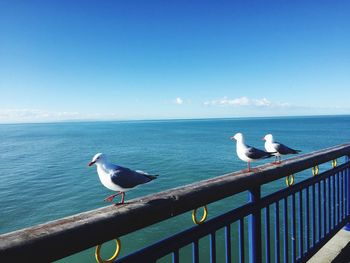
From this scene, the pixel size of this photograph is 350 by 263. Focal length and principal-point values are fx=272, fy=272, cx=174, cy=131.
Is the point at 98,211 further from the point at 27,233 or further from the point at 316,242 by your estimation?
the point at 316,242

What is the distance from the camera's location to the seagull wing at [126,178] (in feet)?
7.47

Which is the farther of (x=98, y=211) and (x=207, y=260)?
(x=207, y=260)

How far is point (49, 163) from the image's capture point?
33.0m

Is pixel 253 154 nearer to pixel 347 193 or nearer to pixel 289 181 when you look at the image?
pixel 289 181

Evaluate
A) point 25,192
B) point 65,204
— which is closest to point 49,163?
point 25,192

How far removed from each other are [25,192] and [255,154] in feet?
69.1

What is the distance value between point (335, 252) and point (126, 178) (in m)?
2.79

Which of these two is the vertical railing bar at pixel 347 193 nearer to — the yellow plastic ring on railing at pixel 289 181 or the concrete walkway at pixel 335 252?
the concrete walkway at pixel 335 252

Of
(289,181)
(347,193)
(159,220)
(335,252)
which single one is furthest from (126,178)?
(347,193)

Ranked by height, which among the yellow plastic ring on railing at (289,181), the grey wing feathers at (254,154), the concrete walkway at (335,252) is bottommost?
the concrete walkway at (335,252)

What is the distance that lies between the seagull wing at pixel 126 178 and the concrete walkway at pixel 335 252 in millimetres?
2211

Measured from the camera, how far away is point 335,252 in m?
3.32

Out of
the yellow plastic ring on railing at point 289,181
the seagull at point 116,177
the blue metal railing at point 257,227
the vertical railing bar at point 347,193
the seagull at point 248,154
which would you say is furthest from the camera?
the vertical railing bar at point 347,193

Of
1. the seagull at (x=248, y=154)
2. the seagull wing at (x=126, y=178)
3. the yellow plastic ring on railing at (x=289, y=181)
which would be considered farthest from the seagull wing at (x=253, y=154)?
the seagull wing at (x=126, y=178)
